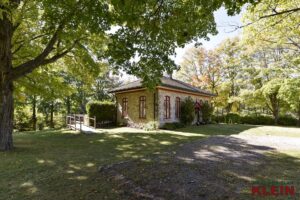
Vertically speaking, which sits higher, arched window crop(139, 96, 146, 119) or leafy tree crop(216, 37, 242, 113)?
leafy tree crop(216, 37, 242, 113)

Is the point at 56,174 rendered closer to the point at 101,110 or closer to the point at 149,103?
the point at 149,103

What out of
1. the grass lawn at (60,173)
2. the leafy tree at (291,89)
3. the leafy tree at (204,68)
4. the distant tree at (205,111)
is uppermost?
the leafy tree at (204,68)

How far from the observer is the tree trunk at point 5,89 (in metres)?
8.70

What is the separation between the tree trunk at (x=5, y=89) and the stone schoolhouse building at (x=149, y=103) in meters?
8.97

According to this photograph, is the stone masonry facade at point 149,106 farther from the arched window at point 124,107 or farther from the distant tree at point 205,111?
the distant tree at point 205,111

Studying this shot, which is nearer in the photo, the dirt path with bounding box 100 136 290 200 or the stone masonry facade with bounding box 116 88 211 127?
the dirt path with bounding box 100 136 290 200

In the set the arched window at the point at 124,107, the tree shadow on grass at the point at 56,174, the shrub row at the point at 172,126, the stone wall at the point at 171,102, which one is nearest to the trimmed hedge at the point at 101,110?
the arched window at the point at 124,107

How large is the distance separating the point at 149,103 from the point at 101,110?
466 centimetres

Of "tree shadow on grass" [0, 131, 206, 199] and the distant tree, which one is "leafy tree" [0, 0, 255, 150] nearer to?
"tree shadow on grass" [0, 131, 206, 199]

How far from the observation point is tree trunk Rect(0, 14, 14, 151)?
8703 mm

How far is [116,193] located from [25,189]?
6.54 ft

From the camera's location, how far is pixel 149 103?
17.0 m

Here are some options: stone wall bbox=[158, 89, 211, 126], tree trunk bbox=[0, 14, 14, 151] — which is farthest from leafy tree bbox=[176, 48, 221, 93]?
tree trunk bbox=[0, 14, 14, 151]

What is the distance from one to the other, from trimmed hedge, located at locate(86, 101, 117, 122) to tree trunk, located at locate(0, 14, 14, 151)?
30.4 ft
